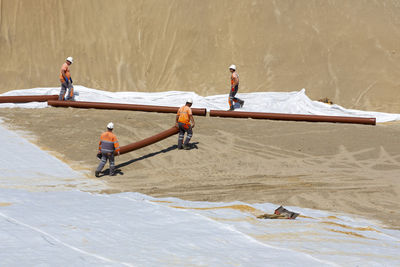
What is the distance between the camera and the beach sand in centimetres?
1204

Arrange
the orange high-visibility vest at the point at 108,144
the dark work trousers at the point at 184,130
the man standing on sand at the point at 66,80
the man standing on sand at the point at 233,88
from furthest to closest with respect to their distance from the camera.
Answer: the man standing on sand at the point at 233,88, the man standing on sand at the point at 66,80, the dark work trousers at the point at 184,130, the orange high-visibility vest at the point at 108,144

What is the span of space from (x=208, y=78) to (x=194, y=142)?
1221 centimetres

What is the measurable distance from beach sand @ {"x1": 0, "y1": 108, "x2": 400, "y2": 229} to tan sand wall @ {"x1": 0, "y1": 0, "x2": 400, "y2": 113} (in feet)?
28.8

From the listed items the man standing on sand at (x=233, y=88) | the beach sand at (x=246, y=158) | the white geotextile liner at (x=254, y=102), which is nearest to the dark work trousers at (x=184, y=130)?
the beach sand at (x=246, y=158)

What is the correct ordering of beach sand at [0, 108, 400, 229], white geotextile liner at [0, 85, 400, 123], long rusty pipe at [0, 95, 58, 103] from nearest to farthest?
beach sand at [0, 108, 400, 229] < long rusty pipe at [0, 95, 58, 103] < white geotextile liner at [0, 85, 400, 123]

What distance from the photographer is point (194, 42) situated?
29.1 meters

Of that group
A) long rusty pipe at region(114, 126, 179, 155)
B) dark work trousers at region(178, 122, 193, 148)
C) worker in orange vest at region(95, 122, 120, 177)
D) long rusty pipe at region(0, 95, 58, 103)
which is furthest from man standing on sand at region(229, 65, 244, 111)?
worker in orange vest at region(95, 122, 120, 177)

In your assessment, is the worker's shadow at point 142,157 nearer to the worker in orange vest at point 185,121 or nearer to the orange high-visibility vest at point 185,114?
the worker in orange vest at point 185,121

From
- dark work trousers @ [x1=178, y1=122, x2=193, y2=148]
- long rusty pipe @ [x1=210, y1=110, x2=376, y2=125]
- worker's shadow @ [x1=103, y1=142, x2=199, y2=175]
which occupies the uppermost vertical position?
long rusty pipe @ [x1=210, y1=110, x2=376, y2=125]

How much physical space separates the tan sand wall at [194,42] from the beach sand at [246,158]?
28.8 ft

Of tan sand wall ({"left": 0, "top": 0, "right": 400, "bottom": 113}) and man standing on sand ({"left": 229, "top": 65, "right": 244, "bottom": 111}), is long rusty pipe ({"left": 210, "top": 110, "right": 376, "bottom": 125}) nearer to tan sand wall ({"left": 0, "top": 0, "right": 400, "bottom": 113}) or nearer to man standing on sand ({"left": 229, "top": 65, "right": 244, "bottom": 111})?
man standing on sand ({"left": 229, "top": 65, "right": 244, "bottom": 111})

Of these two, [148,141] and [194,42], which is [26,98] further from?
[194,42]

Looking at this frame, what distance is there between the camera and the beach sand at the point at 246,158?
39.5 feet

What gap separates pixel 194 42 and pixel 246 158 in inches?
592
